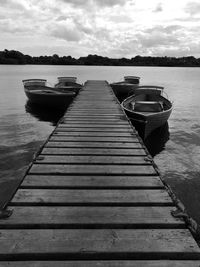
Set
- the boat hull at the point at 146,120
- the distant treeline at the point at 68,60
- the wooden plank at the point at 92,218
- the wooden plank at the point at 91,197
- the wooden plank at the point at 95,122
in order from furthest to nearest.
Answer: the distant treeline at the point at 68,60 < the boat hull at the point at 146,120 < the wooden plank at the point at 95,122 < the wooden plank at the point at 91,197 < the wooden plank at the point at 92,218

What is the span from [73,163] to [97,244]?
8.64ft

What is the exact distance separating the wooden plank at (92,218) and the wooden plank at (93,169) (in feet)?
4.24

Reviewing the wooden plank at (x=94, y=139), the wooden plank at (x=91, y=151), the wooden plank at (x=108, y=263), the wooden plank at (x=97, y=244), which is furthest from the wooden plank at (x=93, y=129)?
the wooden plank at (x=108, y=263)

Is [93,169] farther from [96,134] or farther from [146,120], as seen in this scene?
[146,120]

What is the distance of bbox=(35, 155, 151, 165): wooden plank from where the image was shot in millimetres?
5523

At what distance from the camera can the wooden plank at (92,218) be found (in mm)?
3297

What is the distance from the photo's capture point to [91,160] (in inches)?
225

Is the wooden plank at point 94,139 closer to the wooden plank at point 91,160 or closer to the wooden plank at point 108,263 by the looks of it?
the wooden plank at point 91,160

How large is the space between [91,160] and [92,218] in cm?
231

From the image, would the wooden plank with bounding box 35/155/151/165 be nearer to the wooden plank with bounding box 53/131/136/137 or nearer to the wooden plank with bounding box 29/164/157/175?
the wooden plank with bounding box 29/164/157/175

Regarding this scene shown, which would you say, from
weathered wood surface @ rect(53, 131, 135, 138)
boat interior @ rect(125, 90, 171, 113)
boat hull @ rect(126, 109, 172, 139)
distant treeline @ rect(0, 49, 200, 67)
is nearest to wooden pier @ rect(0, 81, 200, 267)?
weathered wood surface @ rect(53, 131, 135, 138)

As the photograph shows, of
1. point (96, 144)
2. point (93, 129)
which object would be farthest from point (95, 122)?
point (96, 144)

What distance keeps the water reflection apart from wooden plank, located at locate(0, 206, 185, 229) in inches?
509

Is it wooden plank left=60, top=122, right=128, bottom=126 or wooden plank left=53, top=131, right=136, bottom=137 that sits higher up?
wooden plank left=53, top=131, right=136, bottom=137
